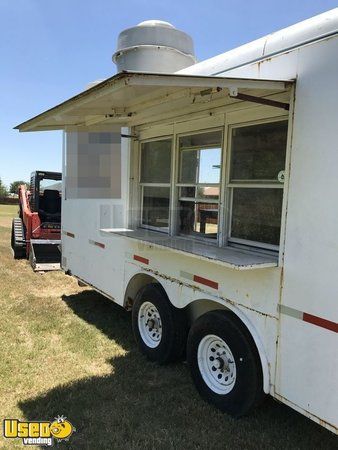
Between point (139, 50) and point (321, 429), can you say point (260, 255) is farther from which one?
point (139, 50)

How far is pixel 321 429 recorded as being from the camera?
3254mm

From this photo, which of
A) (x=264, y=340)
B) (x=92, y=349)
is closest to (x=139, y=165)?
(x=92, y=349)

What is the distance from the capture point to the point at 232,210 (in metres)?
3.62

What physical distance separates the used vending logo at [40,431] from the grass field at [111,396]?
0.07 metres

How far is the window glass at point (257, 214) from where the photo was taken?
318 cm

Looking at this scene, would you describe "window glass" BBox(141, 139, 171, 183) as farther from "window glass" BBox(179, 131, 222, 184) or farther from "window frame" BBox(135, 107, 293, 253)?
"window glass" BBox(179, 131, 222, 184)

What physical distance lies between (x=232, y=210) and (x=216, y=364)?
1344 millimetres

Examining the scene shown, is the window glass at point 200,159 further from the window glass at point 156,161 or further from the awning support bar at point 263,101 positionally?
the awning support bar at point 263,101

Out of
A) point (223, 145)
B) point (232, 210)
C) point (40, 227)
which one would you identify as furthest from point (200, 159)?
point (40, 227)

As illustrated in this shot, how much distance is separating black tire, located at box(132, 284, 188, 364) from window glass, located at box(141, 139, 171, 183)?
1226 mm

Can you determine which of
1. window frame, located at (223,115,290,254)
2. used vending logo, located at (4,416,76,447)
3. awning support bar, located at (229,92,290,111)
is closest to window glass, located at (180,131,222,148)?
window frame, located at (223,115,290,254)

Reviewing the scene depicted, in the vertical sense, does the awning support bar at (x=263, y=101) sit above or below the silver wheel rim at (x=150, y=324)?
above

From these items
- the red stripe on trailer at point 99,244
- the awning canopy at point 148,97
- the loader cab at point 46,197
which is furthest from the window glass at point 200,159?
the loader cab at point 46,197

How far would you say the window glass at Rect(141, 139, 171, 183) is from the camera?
4.52m
